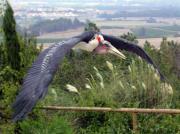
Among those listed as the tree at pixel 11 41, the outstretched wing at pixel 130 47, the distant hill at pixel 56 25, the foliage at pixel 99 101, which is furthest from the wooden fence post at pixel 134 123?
the distant hill at pixel 56 25

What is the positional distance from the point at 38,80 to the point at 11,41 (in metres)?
1.55

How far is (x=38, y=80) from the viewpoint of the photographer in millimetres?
4176

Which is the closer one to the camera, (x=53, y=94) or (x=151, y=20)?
(x=53, y=94)

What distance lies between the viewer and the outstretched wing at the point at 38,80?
3.97 meters

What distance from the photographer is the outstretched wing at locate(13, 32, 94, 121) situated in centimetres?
397

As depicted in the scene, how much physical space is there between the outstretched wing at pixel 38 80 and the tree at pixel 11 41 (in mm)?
985

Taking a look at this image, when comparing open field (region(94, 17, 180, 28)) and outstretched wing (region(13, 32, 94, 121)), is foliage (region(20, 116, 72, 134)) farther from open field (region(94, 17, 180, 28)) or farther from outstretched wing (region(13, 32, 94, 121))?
open field (region(94, 17, 180, 28))

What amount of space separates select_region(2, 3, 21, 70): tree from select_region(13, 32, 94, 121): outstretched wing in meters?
0.98

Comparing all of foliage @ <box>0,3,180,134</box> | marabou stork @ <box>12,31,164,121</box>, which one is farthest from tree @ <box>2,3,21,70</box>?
marabou stork @ <box>12,31,164,121</box>

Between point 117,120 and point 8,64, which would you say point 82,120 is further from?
point 8,64

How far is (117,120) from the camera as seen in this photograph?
217 inches

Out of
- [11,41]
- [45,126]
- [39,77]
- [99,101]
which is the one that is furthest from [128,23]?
[39,77]

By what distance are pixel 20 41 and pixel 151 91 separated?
1.62 metres

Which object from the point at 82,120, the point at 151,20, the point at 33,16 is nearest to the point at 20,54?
the point at 82,120
